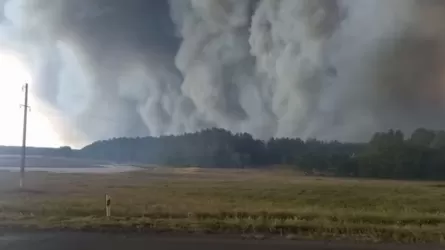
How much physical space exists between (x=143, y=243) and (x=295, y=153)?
28.3 feet

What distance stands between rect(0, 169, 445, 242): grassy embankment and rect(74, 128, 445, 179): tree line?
49 centimetres

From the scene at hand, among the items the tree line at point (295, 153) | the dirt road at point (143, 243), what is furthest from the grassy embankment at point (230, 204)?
the dirt road at point (143, 243)

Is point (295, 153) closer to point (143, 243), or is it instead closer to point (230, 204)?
point (230, 204)

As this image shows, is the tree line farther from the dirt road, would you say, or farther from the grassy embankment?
the dirt road

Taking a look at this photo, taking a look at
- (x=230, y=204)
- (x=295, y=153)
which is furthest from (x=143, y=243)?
(x=295, y=153)

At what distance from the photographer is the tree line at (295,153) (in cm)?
1572

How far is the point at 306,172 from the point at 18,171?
10.2 meters

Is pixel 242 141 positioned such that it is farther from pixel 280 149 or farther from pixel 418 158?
pixel 418 158

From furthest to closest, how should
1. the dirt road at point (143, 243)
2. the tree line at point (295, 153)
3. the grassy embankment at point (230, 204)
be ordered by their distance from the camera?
1. the tree line at point (295, 153)
2. the grassy embankment at point (230, 204)
3. the dirt road at point (143, 243)

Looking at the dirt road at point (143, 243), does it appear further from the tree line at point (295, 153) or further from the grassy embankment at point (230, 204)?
the tree line at point (295, 153)

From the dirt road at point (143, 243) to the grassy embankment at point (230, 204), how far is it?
0.94 metres

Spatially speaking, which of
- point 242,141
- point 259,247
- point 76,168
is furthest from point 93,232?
point 242,141

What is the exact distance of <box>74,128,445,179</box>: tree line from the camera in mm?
15719

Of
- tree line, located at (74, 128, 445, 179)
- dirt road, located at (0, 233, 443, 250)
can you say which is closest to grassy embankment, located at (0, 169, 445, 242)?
tree line, located at (74, 128, 445, 179)
